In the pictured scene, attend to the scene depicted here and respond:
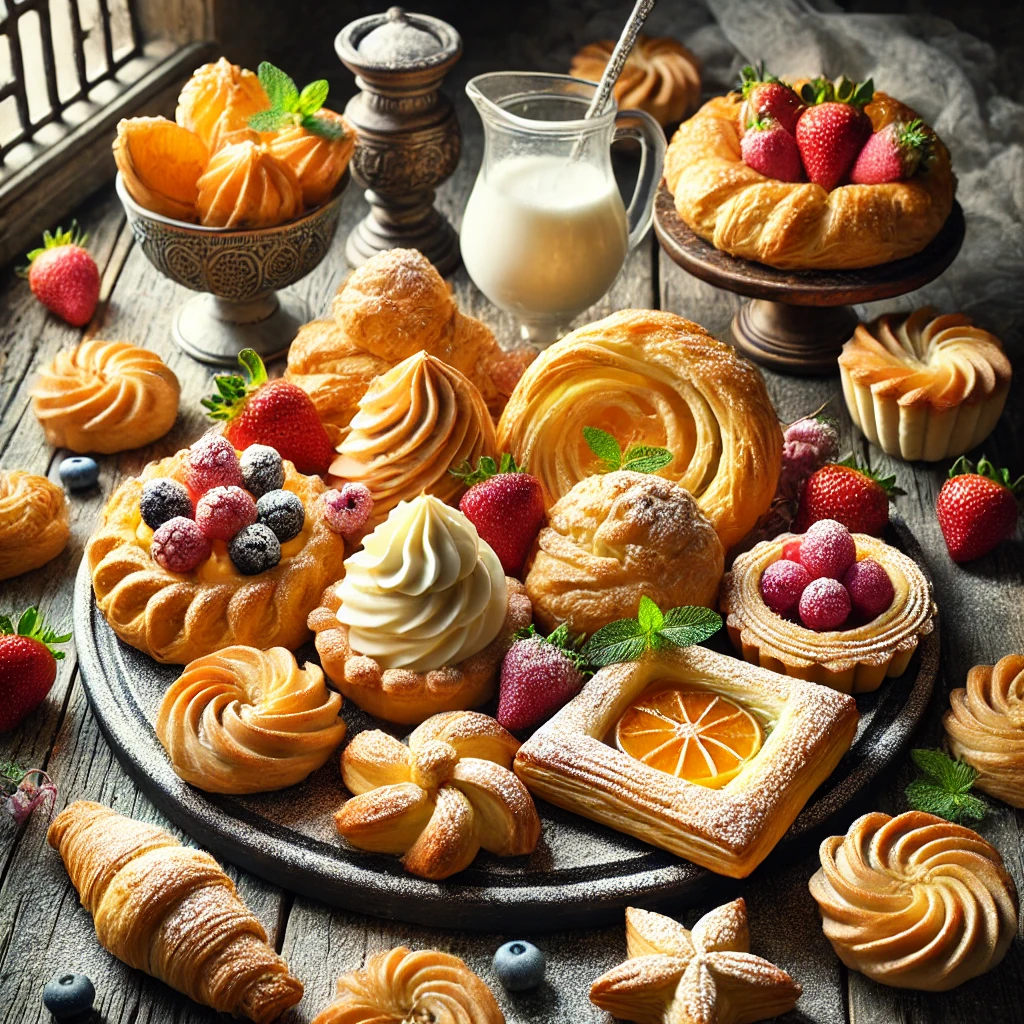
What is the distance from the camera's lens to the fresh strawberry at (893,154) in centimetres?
309

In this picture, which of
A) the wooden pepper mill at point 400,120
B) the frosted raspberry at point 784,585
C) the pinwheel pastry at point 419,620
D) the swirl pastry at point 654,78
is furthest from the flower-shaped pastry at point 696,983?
the swirl pastry at point 654,78

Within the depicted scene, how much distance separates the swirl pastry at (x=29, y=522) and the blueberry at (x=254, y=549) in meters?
0.52

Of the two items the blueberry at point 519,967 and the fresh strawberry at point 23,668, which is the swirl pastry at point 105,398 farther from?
the blueberry at point 519,967

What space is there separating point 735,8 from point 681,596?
8.48ft

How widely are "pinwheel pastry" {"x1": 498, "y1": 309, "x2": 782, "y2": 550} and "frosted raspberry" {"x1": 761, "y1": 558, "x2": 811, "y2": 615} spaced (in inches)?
5.6

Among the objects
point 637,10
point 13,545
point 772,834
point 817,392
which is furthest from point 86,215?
point 772,834

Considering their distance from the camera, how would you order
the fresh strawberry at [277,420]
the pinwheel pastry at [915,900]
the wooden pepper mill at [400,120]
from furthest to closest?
1. the wooden pepper mill at [400,120]
2. the fresh strawberry at [277,420]
3. the pinwheel pastry at [915,900]

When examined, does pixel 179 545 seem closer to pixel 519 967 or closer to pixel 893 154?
pixel 519 967

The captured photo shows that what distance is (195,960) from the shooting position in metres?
1.95

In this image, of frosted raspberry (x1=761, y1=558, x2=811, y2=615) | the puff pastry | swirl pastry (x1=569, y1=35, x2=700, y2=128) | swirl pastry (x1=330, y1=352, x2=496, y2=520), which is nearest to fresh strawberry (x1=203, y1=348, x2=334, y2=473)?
swirl pastry (x1=330, y1=352, x2=496, y2=520)

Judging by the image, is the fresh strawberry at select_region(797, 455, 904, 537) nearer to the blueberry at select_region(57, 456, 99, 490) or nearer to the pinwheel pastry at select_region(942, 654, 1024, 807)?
the pinwheel pastry at select_region(942, 654, 1024, 807)

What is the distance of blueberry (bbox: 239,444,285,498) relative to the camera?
99.3 inches

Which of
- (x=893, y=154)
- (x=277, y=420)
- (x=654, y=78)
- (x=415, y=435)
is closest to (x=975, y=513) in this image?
(x=893, y=154)

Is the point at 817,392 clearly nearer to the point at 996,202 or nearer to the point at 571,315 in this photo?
the point at 571,315
